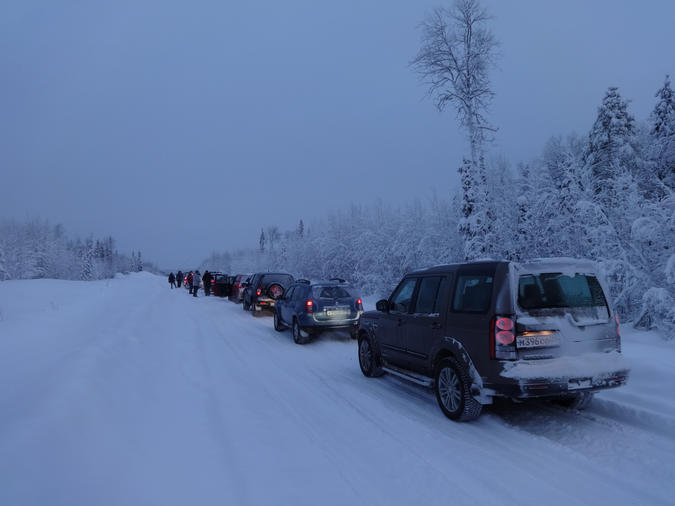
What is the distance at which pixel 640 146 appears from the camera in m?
31.7

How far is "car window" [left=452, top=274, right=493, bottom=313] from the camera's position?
508cm

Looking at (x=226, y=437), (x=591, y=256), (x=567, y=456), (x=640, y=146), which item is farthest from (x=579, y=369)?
(x=640, y=146)

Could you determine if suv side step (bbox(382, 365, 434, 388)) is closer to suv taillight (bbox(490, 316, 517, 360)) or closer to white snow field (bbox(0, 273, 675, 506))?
white snow field (bbox(0, 273, 675, 506))

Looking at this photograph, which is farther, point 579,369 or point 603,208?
point 603,208

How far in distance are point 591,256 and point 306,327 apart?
27.5ft

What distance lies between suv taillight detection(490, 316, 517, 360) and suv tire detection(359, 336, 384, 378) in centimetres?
316

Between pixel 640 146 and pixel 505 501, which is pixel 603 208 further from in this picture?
pixel 640 146

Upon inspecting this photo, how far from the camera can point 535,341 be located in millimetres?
4738

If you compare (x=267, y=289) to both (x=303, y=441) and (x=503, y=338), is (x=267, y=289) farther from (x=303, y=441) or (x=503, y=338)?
(x=503, y=338)

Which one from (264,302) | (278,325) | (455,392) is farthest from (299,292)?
(455,392)

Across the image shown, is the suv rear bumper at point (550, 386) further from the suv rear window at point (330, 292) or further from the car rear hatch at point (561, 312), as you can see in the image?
the suv rear window at point (330, 292)

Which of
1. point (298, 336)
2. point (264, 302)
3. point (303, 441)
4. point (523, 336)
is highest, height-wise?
point (523, 336)

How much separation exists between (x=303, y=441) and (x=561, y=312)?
3269 mm

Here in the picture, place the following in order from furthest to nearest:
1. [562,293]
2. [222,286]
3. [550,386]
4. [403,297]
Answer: [222,286] < [403,297] < [562,293] < [550,386]
